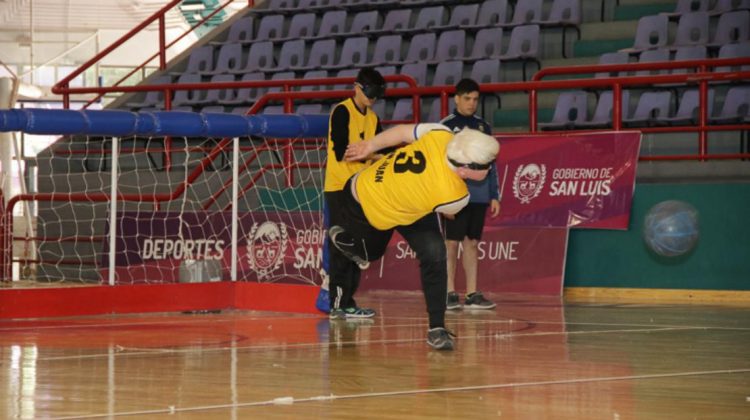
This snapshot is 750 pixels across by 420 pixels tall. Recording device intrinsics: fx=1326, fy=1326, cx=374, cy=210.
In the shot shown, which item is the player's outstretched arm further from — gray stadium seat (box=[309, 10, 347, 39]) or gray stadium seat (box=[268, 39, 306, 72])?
gray stadium seat (box=[309, 10, 347, 39])

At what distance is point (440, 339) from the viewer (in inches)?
299

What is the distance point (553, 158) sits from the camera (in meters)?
13.1

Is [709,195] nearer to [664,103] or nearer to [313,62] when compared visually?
[664,103]

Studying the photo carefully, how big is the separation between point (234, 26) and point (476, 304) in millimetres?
11487

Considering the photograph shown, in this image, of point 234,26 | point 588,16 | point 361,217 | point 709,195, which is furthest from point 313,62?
point 361,217

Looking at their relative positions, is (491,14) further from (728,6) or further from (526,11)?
(728,6)

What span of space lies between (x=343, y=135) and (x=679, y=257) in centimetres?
454

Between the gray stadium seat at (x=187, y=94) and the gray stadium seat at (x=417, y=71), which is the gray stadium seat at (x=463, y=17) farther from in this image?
the gray stadium seat at (x=187, y=94)

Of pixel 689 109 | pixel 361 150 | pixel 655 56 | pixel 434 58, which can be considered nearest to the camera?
pixel 361 150

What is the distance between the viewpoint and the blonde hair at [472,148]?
23.3ft

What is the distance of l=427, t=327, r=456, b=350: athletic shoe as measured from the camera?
7582 mm

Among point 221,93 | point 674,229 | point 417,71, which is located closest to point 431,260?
point 674,229

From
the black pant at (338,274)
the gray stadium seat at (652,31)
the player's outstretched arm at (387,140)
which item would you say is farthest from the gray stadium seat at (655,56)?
the player's outstretched arm at (387,140)

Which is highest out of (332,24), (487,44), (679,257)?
(332,24)
